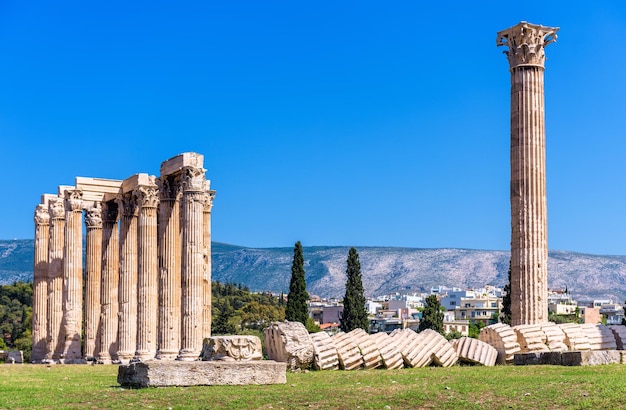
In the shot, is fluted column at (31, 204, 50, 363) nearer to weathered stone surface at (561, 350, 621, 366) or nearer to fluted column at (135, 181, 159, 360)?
fluted column at (135, 181, 159, 360)

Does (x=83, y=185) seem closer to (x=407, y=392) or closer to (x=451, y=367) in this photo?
(x=451, y=367)

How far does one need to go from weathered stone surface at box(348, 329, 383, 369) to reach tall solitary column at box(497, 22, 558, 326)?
5.71 meters

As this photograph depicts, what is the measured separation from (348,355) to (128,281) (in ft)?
69.3

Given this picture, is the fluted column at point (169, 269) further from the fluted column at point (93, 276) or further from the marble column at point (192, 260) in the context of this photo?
the fluted column at point (93, 276)

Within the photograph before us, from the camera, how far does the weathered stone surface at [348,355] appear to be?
28.4 meters

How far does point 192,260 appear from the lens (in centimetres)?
4062

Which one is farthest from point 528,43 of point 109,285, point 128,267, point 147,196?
point 109,285

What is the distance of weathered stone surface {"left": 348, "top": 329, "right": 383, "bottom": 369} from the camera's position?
28.5 metres

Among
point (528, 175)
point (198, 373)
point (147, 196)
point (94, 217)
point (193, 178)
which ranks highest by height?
point (193, 178)

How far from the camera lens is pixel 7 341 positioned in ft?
287

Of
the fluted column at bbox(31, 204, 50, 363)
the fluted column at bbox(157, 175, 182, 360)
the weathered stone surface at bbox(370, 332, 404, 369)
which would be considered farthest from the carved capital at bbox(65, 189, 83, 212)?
the weathered stone surface at bbox(370, 332, 404, 369)

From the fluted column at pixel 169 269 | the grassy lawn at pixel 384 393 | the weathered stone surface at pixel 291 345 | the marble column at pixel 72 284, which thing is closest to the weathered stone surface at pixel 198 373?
the grassy lawn at pixel 384 393

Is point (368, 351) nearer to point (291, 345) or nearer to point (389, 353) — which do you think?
point (389, 353)

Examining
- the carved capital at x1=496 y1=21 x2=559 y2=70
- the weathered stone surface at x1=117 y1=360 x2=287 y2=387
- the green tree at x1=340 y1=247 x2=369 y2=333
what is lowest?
the weathered stone surface at x1=117 y1=360 x2=287 y2=387
